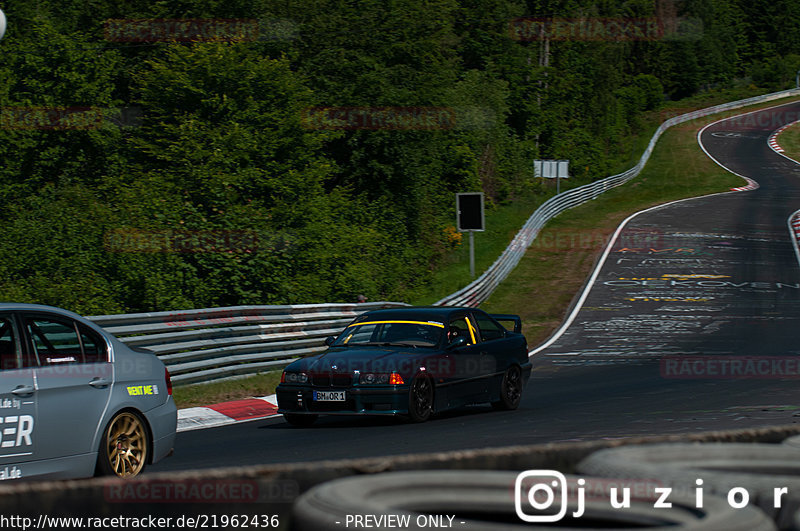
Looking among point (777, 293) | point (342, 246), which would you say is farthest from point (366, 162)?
point (777, 293)

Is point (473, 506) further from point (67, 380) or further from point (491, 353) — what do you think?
point (491, 353)

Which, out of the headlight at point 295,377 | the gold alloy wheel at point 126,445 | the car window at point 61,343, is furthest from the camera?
the headlight at point 295,377

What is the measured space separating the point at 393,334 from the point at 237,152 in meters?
21.4

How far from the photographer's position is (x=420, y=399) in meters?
12.3

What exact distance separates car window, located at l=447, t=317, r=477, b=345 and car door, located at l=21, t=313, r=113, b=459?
20.2ft

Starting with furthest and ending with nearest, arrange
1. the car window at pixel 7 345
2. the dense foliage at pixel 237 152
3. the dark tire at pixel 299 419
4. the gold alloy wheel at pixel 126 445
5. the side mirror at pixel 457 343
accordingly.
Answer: the dense foliage at pixel 237 152 → the side mirror at pixel 457 343 → the dark tire at pixel 299 419 → the gold alloy wheel at pixel 126 445 → the car window at pixel 7 345

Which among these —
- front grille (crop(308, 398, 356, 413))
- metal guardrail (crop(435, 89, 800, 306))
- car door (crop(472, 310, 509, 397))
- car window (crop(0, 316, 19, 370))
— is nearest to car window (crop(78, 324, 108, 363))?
car window (crop(0, 316, 19, 370))

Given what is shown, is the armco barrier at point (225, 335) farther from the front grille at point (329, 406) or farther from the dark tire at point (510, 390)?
the dark tire at point (510, 390)

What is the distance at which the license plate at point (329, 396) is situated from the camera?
1213cm

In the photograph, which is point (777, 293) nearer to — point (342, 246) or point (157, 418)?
point (342, 246)

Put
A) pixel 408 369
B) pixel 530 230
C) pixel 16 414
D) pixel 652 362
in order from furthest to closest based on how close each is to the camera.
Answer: pixel 530 230, pixel 652 362, pixel 408 369, pixel 16 414

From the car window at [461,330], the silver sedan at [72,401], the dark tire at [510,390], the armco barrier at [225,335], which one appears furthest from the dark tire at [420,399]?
the armco barrier at [225,335]

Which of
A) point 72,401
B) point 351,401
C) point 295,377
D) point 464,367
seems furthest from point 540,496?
point 464,367

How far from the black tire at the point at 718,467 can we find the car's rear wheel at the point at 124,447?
4298mm
